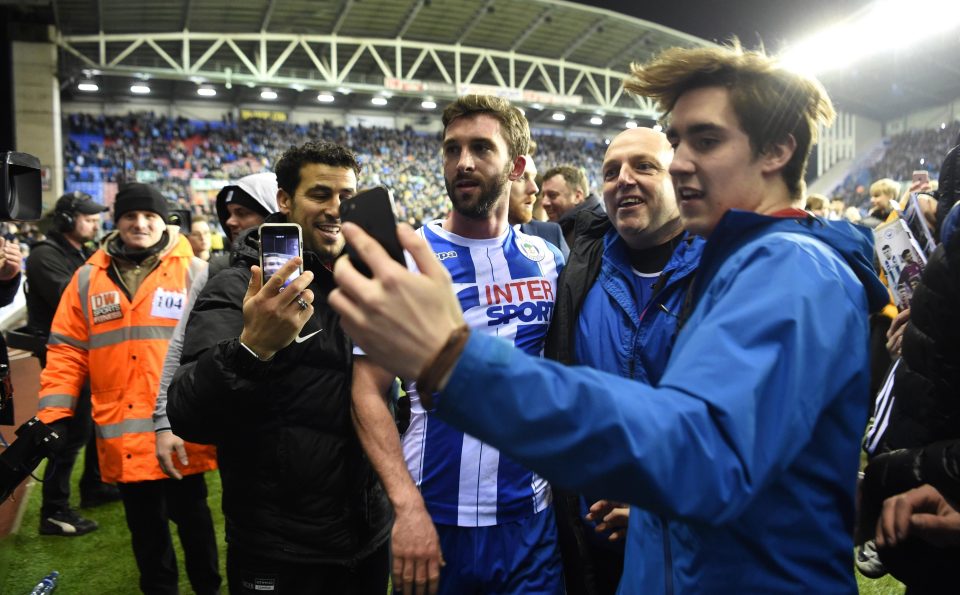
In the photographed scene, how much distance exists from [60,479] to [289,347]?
3481 millimetres

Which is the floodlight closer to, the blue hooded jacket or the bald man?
the bald man

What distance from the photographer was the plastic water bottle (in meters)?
3.38

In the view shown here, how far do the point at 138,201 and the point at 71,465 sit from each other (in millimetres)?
2346

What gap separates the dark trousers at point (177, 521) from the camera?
3.04 m

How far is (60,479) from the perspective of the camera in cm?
429

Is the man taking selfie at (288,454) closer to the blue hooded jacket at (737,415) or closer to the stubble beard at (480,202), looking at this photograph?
the stubble beard at (480,202)

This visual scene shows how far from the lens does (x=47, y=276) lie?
452cm

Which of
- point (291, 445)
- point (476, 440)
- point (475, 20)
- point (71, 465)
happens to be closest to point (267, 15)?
point (475, 20)

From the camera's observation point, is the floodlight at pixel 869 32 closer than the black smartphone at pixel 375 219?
No

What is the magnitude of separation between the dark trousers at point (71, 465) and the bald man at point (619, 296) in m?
3.78

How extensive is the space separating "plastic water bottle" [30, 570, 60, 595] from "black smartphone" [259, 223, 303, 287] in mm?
2945

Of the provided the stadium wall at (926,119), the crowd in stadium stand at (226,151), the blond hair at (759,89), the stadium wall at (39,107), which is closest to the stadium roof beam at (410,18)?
the crowd in stadium stand at (226,151)

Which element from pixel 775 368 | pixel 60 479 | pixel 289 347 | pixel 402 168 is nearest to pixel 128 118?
pixel 402 168

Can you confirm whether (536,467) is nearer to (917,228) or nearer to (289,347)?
(289,347)
